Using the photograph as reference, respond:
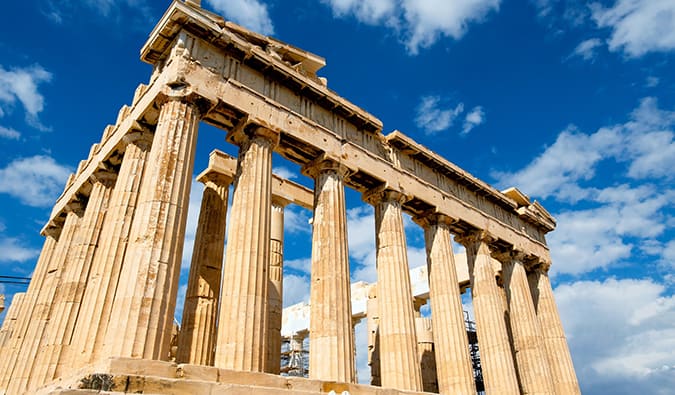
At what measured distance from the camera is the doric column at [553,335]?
24.5m

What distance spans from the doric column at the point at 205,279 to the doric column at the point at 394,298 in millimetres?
5822

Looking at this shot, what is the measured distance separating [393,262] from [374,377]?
9710 millimetres

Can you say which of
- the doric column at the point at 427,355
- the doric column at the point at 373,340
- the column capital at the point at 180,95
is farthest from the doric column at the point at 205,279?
the doric column at the point at 427,355

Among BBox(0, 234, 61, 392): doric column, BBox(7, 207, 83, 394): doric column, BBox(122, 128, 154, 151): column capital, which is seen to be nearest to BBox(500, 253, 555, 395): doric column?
BBox(122, 128, 154, 151): column capital

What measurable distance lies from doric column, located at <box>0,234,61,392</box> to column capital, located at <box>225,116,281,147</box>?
10558mm

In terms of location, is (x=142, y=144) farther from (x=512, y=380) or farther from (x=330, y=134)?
(x=512, y=380)

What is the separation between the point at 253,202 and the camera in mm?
14578

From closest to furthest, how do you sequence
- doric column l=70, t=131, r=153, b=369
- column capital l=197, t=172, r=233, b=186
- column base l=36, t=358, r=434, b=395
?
column base l=36, t=358, r=434, b=395, doric column l=70, t=131, r=153, b=369, column capital l=197, t=172, r=233, b=186

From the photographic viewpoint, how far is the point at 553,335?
2580 cm

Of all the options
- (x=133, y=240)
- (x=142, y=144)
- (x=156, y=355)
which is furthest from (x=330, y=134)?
(x=156, y=355)

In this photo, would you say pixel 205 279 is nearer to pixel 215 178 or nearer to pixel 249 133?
pixel 215 178

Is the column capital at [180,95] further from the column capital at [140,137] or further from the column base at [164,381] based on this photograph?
the column base at [164,381]

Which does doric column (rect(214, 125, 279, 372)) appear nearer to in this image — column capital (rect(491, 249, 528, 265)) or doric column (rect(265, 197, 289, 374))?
doric column (rect(265, 197, 289, 374))

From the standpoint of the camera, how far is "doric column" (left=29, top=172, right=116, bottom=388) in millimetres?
14798
